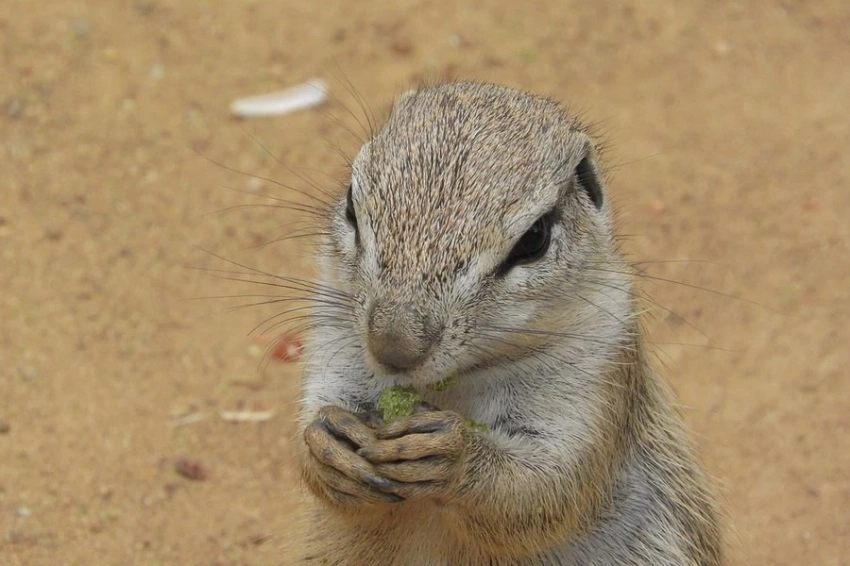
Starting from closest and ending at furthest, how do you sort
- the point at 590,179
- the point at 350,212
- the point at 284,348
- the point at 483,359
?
the point at 483,359, the point at 350,212, the point at 590,179, the point at 284,348

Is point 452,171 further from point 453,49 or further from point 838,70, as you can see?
point 838,70

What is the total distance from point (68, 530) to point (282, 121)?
3.30 meters

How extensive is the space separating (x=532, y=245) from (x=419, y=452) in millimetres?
687

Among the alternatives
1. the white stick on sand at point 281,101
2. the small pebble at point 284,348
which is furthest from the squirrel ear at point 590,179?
the white stick on sand at point 281,101

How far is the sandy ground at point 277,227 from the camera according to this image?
5.55 meters

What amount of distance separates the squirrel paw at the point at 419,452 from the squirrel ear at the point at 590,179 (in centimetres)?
96

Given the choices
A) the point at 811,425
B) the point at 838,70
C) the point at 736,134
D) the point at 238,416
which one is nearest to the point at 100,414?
the point at 238,416

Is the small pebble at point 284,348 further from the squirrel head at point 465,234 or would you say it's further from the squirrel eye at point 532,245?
the squirrel eye at point 532,245

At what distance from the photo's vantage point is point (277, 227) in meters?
6.98

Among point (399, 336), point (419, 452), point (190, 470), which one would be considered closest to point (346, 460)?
point (419, 452)

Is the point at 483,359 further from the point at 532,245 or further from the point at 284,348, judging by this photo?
the point at 284,348

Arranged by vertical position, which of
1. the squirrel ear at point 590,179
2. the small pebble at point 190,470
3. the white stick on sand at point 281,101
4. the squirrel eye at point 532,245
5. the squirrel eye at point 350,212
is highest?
the squirrel ear at point 590,179

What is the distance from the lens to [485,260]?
3330 millimetres

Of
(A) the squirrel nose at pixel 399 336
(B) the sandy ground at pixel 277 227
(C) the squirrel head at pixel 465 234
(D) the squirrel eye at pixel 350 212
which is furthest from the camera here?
(B) the sandy ground at pixel 277 227
